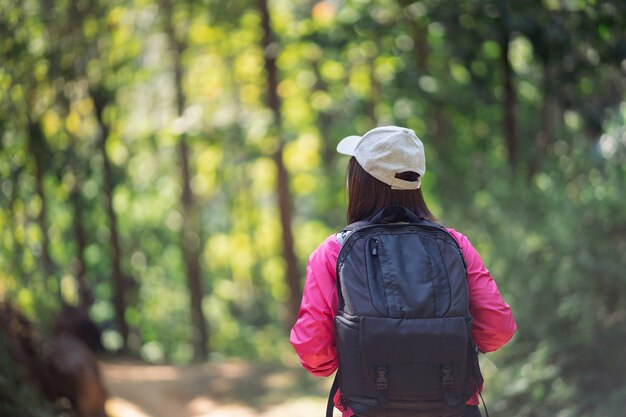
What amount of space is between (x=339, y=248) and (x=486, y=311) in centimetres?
49

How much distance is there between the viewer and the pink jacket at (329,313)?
2516 mm

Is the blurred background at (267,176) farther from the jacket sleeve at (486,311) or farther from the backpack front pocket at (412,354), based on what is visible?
the backpack front pocket at (412,354)

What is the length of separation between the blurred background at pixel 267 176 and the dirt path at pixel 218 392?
0.13 feet

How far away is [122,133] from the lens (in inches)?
601

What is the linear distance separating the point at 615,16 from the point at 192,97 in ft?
33.1

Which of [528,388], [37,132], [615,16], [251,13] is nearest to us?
[528,388]

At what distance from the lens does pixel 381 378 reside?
2434 mm

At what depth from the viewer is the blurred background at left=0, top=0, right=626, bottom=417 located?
6.21 metres

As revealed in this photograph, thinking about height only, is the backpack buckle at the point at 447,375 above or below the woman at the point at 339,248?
below

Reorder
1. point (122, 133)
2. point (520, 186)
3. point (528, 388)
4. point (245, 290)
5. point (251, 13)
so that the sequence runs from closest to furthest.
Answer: point (528, 388) < point (520, 186) < point (251, 13) < point (122, 133) < point (245, 290)

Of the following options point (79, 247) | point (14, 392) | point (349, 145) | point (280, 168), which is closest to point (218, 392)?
point (280, 168)

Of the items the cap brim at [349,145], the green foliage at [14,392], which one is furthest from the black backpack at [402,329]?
the green foliage at [14,392]

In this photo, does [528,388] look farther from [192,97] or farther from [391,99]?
[192,97]

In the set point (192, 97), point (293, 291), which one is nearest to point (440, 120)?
point (293, 291)
